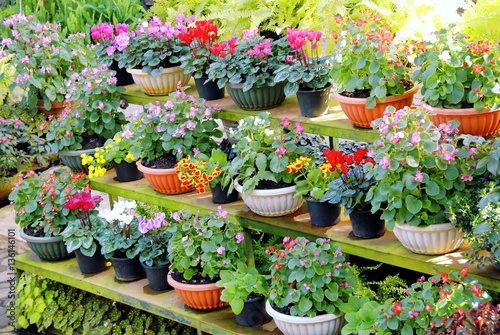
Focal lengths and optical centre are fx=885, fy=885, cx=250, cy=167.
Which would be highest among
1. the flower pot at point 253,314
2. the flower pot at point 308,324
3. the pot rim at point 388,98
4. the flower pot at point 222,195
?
the pot rim at point 388,98

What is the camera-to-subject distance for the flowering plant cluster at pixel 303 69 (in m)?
3.84

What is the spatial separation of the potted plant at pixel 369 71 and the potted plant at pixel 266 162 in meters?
0.31

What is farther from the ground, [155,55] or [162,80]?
[155,55]

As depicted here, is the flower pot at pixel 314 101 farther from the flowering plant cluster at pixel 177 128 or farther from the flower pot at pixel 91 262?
the flower pot at pixel 91 262

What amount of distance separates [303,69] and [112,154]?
1228 millimetres

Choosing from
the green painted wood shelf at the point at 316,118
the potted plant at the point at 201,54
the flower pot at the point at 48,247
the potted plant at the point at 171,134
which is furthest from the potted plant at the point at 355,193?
the flower pot at the point at 48,247

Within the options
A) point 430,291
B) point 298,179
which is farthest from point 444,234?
point 298,179

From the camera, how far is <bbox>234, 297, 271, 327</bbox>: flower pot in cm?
392

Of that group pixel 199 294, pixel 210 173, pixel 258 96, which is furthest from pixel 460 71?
pixel 199 294

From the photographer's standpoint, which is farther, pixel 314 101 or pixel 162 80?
pixel 162 80

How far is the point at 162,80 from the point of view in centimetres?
459

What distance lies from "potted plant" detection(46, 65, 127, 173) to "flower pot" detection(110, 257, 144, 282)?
2.28 feet

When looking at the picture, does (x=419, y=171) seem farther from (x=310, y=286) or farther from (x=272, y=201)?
(x=272, y=201)

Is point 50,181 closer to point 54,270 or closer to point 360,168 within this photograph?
point 54,270
